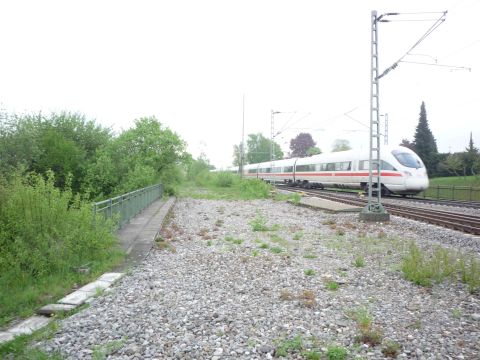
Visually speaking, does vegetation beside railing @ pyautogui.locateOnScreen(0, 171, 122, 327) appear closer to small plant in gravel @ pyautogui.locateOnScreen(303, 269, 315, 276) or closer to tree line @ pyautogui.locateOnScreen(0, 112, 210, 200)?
small plant in gravel @ pyautogui.locateOnScreen(303, 269, 315, 276)

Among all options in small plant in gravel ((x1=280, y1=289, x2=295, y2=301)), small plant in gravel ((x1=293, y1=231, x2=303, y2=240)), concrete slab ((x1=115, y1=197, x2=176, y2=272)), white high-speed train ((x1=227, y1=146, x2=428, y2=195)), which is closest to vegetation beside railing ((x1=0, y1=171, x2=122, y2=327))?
concrete slab ((x1=115, y1=197, x2=176, y2=272))

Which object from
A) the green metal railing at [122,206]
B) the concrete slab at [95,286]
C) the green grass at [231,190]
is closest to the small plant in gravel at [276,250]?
the green metal railing at [122,206]

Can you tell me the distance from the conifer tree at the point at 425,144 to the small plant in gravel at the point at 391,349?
57453 mm

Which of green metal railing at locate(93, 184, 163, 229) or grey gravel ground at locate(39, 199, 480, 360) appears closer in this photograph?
grey gravel ground at locate(39, 199, 480, 360)

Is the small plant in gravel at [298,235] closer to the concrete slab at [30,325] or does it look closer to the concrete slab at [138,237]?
the concrete slab at [138,237]

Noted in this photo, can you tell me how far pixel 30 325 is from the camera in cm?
457

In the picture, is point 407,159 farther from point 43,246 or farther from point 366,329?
point 43,246

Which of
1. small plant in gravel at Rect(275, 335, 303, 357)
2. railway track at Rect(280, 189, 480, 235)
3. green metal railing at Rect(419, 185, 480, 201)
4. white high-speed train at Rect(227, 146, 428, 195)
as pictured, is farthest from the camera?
green metal railing at Rect(419, 185, 480, 201)

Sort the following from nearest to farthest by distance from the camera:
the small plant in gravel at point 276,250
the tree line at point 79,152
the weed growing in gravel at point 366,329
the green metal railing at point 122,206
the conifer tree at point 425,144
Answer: the weed growing in gravel at point 366,329
the small plant in gravel at point 276,250
the green metal railing at point 122,206
the tree line at point 79,152
the conifer tree at point 425,144

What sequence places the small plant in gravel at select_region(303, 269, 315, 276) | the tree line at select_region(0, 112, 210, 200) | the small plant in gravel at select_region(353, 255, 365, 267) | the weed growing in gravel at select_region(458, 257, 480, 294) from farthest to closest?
1. the tree line at select_region(0, 112, 210, 200)
2. the small plant in gravel at select_region(353, 255, 365, 267)
3. the small plant in gravel at select_region(303, 269, 315, 276)
4. the weed growing in gravel at select_region(458, 257, 480, 294)

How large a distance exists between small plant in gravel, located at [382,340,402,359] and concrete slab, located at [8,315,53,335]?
385cm

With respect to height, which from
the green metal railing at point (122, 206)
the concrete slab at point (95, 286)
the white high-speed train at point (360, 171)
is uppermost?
the white high-speed train at point (360, 171)

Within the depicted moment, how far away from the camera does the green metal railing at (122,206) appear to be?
30.2ft

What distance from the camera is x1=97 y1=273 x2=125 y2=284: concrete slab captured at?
20.7ft
